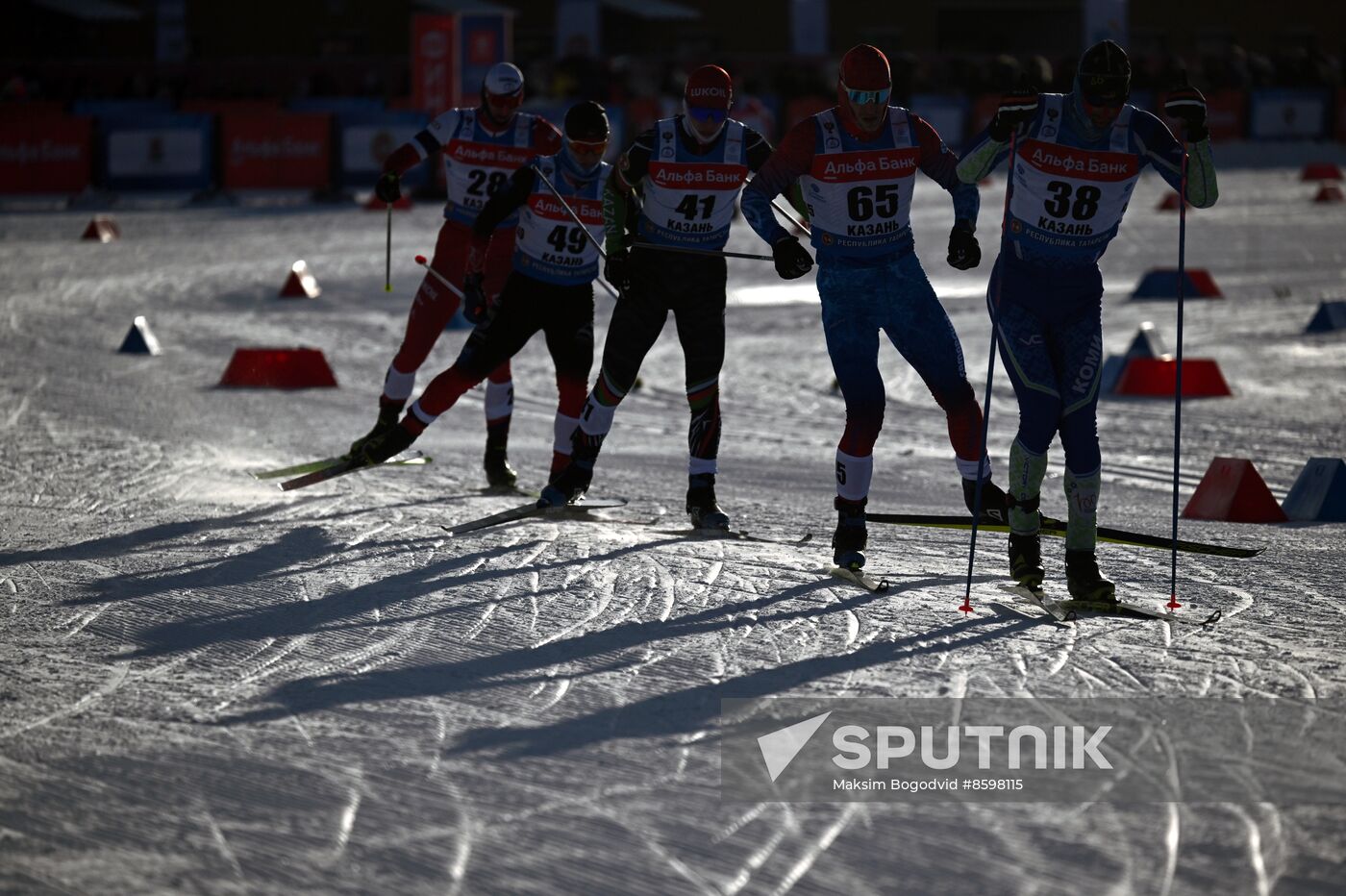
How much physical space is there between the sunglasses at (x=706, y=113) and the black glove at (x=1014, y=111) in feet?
5.46

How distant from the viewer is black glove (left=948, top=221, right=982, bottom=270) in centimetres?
640

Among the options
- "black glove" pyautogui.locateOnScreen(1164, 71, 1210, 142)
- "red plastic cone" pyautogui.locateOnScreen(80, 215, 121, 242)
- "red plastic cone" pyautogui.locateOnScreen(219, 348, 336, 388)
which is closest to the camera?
"black glove" pyautogui.locateOnScreen(1164, 71, 1210, 142)

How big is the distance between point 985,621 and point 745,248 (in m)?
Answer: 13.4

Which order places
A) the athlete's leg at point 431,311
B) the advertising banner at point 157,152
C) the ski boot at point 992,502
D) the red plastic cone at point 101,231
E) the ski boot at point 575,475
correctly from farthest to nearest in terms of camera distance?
the advertising banner at point 157,152 < the red plastic cone at point 101,231 < the athlete's leg at point 431,311 < the ski boot at point 575,475 < the ski boot at point 992,502

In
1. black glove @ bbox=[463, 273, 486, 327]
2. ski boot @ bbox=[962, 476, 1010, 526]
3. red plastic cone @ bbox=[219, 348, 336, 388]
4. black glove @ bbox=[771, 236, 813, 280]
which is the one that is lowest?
red plastic cone @ bbox=[219, 348, 336, 388]

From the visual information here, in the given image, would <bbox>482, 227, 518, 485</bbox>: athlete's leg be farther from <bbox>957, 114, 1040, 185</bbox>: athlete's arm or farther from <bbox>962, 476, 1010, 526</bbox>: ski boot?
<bbox>957, 114, 1040, 185</bbox>: athlete's arm

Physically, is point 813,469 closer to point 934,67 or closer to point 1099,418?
point 1099,418

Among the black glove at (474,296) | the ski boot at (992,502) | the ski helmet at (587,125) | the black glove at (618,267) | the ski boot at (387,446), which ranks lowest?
the ski boot at (387,446)

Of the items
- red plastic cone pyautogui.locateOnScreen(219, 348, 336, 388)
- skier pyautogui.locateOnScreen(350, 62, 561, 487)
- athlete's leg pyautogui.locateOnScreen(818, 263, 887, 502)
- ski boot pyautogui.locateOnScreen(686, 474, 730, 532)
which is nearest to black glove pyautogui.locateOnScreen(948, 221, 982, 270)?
athlete's leg pyautogui.locateOnScreen(818, 263, 887, 502)

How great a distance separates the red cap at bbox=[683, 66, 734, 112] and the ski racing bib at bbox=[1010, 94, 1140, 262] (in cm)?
160

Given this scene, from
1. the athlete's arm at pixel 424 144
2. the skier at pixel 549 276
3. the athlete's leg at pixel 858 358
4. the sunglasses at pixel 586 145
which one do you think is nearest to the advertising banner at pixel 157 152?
the athlete's arm at pixel 424 144

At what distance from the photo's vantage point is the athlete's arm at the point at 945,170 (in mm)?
6605

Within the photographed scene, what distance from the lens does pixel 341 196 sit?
24641mm

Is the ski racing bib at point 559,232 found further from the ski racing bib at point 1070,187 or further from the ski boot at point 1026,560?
the ski boot at point 1026,560
